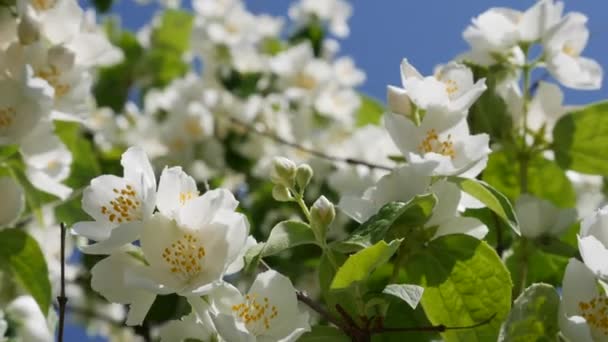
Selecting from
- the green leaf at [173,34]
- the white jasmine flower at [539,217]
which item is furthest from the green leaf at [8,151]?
the green leaf at [173,34]

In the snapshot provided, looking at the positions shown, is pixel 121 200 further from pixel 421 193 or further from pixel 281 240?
pixel 421 193

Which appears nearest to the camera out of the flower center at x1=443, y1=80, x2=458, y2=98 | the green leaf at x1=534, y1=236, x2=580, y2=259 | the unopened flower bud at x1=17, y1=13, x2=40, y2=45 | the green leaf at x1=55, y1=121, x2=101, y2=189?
the flower center at x1=443, y1=80, x2=458, y2=98

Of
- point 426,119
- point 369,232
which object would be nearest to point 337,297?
point 369,232

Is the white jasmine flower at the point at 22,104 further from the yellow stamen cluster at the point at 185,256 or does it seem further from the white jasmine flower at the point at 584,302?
the white jasmine flower at the point at 584,302

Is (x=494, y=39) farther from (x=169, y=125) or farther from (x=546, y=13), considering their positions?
(x=169, y=125)

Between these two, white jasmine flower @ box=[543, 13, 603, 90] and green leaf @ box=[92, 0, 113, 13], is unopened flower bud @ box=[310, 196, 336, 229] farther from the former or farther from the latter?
green leaf @ box=[92, 0, 113, 13]

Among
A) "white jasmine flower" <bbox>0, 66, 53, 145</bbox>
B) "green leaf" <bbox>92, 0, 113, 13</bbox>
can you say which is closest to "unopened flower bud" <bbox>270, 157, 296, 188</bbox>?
"white jasmine flower" <bbox>0, 66, 53, 145</bbox>
